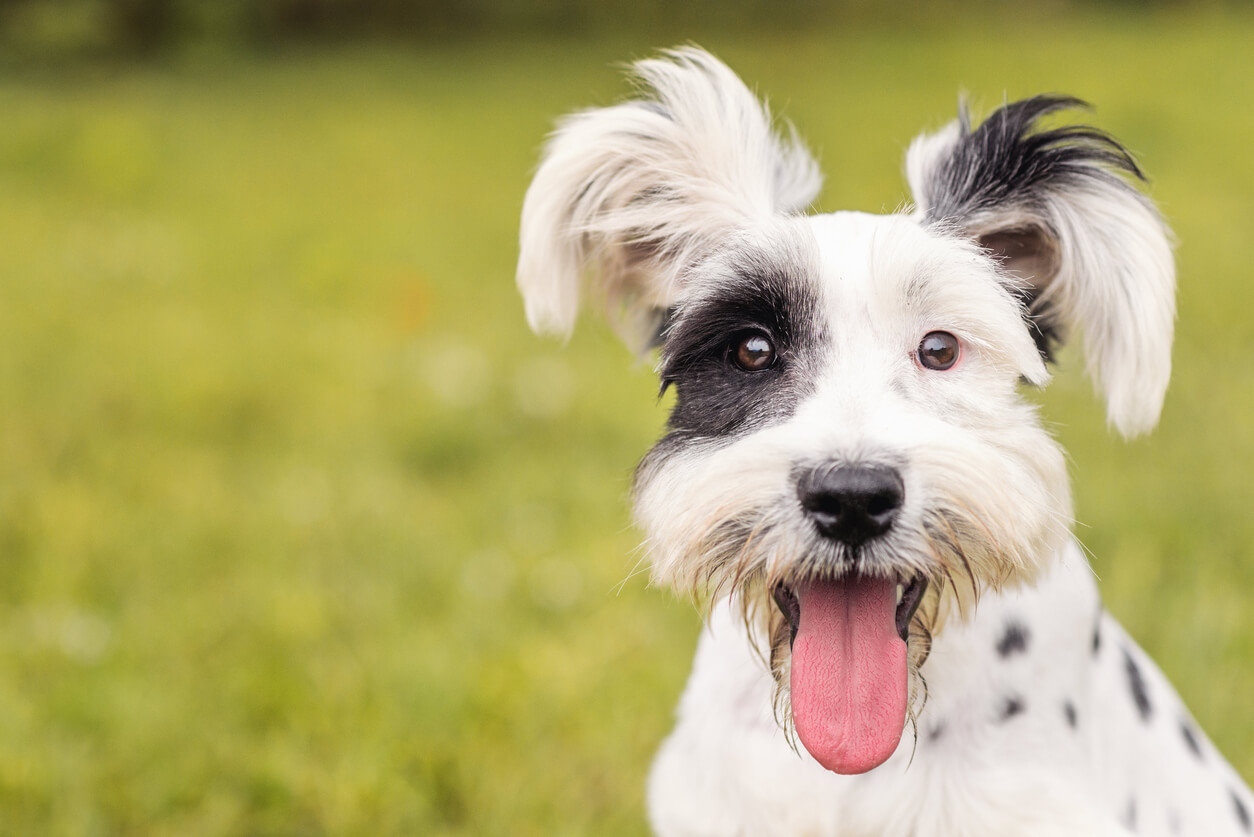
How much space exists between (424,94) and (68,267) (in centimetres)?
887

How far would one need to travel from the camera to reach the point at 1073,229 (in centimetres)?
250

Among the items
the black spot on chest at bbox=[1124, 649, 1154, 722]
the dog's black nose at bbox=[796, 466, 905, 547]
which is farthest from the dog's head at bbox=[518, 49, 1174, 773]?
the black spot on chest at bbox=[1124, 649, 1154, 722]

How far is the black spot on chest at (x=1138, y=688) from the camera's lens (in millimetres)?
2770

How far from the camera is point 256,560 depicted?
507 cm

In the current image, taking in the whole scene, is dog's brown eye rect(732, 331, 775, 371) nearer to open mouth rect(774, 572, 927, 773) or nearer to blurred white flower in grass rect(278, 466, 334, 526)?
open mouth rect(774, 572, 927, 773)

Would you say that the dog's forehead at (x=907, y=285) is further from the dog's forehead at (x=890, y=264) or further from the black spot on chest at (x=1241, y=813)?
the black spot on chest at (x=1241, y=813)

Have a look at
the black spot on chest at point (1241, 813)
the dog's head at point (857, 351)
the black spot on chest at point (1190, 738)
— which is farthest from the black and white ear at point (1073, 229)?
the black spot on chest at point (1241, 813)

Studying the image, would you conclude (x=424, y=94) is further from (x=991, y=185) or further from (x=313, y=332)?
(x=991, y=185)

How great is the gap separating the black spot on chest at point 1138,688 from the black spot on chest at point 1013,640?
42 centimetres

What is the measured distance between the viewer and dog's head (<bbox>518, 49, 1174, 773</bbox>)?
7.09ft

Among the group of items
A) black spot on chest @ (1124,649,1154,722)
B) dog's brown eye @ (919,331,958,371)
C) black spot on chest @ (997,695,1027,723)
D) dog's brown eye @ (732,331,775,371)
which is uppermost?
dog's brown eye @ (919,331,958,371)

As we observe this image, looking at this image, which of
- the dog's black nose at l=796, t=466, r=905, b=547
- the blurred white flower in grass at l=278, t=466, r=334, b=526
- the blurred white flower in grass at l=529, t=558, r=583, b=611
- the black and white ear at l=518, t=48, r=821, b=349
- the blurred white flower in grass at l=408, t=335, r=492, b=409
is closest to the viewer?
the dog's black nose at l=796, t=466, r=905, b=547

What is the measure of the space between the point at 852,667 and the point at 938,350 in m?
0.66

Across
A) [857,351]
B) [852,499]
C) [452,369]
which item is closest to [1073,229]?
[857,351]
